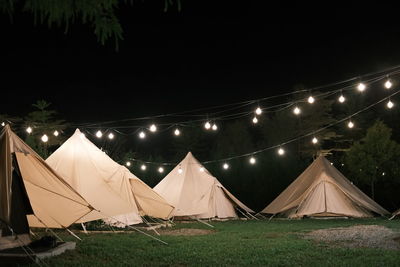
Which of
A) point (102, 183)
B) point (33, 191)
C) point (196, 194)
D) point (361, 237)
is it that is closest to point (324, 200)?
point (196, 194)

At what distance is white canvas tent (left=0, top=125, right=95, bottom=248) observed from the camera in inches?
311

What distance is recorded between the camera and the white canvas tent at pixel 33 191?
7902 millimetres

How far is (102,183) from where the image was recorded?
11.6 meters

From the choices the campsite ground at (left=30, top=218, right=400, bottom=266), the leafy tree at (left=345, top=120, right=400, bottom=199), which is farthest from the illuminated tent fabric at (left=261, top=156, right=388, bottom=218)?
the campsite ground at (left=30, top=218, right=400, bottom=266)

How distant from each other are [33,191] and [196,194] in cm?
885

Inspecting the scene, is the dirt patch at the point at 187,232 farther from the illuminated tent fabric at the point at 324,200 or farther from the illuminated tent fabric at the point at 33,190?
the illuminated tent fabric at the point at 324,200

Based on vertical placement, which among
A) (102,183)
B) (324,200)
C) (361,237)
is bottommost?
(361,237)

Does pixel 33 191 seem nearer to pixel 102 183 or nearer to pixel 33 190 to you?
A: pixel 33 190

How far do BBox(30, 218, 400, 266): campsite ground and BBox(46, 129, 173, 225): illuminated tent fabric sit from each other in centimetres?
88

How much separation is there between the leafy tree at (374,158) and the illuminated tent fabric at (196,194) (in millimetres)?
6261

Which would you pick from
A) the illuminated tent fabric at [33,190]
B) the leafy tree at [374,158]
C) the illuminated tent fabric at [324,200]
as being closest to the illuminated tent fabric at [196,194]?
the illuminated tent fabric at [324,200]

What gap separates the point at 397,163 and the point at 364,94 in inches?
608

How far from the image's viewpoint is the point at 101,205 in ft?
36.7

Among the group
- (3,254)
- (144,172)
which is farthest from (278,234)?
(144,172)
